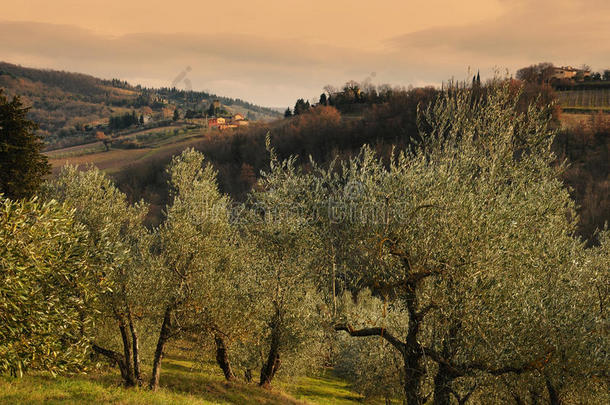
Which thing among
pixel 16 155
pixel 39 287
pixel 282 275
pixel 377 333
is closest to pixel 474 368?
pixel 377 333

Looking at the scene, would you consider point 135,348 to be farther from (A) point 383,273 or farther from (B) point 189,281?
(A) point 383,273

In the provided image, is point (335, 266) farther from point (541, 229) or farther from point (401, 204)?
point (541, 229)

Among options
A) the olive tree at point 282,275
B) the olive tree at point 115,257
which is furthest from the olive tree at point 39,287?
the olive tree at point 282,275

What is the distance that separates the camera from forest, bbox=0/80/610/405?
1249 centimetres

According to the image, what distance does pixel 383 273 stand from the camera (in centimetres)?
1576

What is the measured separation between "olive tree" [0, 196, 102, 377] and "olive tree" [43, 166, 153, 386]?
1272mm

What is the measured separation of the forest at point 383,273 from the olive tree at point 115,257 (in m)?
0.16

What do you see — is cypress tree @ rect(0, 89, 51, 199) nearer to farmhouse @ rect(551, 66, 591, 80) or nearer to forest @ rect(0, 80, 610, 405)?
forest @ rect(0, 80, 610, 405)

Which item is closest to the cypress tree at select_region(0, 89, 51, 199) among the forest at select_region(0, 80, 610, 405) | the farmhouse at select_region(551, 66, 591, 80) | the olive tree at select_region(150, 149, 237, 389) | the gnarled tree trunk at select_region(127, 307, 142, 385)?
the forest at select_region(0, 80, 610, 405)

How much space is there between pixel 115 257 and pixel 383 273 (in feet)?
35.6

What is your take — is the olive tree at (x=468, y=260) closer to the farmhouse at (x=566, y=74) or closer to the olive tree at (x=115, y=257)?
the olive tree at (x=115, y=257)

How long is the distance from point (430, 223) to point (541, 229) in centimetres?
576

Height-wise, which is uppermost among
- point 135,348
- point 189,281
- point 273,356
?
point 189,281

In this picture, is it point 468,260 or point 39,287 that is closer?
point 39,287
